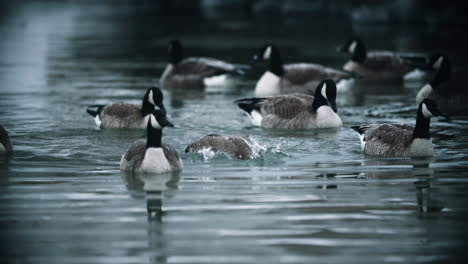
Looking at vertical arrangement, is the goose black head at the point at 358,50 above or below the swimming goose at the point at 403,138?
above

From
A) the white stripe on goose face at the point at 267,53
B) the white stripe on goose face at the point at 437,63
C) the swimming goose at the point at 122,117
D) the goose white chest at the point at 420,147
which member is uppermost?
the white stripe on goose face at the point at 267,53

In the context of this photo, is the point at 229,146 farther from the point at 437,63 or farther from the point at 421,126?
the point at 437,63

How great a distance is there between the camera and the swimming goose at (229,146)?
11.6 m

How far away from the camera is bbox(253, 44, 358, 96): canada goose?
1955 centimetres

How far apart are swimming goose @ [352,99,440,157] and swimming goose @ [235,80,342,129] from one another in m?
2.31

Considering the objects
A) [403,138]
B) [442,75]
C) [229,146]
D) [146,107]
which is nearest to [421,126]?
[403,138]

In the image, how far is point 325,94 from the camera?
15.1 m

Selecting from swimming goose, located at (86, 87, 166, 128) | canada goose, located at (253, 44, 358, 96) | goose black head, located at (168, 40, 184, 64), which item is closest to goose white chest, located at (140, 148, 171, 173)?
swimming goose, located at (86, 87, 166, 128)

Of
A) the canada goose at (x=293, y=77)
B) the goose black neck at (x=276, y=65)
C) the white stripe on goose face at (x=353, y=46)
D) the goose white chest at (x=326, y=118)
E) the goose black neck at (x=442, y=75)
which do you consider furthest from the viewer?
the white stripe on goose face at (x=353, y=46)

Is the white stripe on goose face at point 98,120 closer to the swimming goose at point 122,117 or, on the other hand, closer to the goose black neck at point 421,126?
→ the swimming goose at point 122,117

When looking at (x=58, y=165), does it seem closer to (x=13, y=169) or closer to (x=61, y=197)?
(x=13, y=169)

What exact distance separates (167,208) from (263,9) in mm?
49781

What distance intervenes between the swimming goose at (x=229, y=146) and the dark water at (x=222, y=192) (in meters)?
0.14

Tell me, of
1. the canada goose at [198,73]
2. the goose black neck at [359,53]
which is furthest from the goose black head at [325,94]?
the goose black neck at [359,53]
